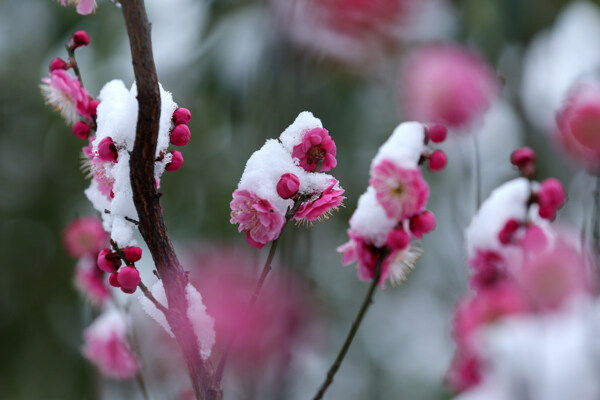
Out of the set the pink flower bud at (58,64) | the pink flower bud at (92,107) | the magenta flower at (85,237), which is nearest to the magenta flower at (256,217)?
the pink flower bud at (92,107)

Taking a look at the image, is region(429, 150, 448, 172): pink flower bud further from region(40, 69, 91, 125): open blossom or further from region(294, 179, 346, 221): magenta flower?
region(40, 69, 91, 125): open blossom

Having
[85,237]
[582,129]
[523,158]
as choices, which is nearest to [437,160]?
[523,158]

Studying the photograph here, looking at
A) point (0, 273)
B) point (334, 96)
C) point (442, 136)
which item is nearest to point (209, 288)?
point (442, 136)

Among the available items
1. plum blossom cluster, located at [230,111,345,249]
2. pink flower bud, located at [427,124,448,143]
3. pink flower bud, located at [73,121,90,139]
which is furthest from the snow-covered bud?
pink flower bud, located at [427,124,448,143]

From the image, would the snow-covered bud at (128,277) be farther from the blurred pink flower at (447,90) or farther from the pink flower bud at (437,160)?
the blurred pink flower at (447,90)

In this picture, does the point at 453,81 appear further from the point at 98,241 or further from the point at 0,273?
the point at 0,273
